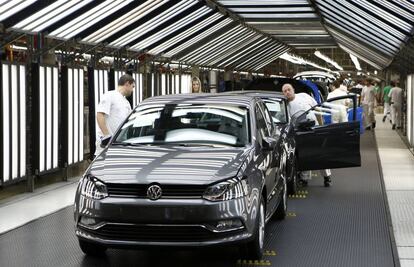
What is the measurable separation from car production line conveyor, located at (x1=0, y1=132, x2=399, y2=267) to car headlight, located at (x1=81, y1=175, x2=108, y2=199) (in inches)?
26.0

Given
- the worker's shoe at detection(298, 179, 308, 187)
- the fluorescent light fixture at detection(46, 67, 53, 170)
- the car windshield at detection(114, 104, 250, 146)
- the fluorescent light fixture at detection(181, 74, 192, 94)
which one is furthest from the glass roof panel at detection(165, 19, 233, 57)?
the car windshield at detection(114, 104, 250, 146)

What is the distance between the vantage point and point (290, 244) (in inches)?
291

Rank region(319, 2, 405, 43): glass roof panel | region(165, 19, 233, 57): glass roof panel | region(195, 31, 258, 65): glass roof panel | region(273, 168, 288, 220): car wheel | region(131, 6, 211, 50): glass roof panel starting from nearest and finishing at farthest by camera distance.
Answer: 1. region(273, 168, 288, 220): car wheel
2. region(319, 2, 405, 43): glass roof panel
3. region(131, 6, 211, 50): glass roof panel
4. region(165, 19, 233, 57): glass roof panel
5. region(195, 31, 258, 65): glass roof panel

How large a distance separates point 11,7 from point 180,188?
499 cm

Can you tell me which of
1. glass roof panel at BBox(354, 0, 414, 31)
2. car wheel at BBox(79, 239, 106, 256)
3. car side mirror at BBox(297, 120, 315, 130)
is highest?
glass roof panel at BBox(354, 0, 414, 31)

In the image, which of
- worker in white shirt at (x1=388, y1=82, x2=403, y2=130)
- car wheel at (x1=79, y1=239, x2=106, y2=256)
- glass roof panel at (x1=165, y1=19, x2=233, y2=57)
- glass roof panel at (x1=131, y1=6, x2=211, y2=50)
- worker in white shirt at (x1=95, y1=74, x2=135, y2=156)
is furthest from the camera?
worker in white shirt at (x1=388, y1=82, x2=403, y2=130)

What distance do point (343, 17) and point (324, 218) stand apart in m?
11.1

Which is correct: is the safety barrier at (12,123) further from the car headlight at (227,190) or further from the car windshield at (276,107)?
the car headlight at (227,190)

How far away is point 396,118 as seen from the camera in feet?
85.0

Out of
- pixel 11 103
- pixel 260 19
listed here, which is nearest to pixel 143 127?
pixel 11 103

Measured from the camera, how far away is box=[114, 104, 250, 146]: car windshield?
7.12m

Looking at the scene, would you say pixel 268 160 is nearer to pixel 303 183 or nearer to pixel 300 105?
pixel 300 105

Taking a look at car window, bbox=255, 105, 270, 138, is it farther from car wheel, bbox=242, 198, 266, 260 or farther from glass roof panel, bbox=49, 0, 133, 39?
glass roof panel, bbox=49, 0, 133, 39

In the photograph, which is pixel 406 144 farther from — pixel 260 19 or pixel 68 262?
pixel 68 262
